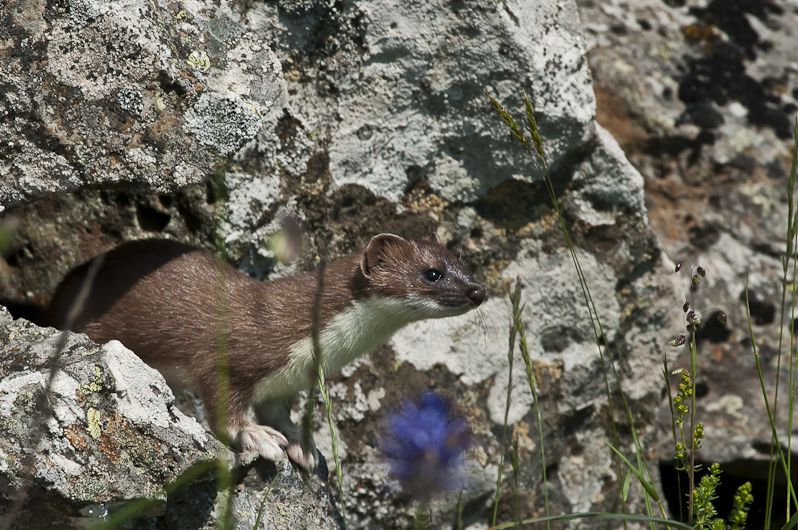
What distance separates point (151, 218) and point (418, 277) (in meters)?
1.02

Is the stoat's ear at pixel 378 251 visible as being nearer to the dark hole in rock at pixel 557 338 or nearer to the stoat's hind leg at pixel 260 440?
the stoat's hind leg at pixel 260 440

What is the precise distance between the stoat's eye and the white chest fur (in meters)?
0.09

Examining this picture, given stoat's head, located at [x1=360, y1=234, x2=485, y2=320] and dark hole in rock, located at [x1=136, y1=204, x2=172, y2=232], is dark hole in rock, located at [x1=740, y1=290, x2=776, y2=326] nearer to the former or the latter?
stoat's head, located at [x1=360, y1=234, x2=485, y2=320]

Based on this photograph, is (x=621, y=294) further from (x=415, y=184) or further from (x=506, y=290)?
(x=415, y=184)

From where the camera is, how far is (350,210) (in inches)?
167

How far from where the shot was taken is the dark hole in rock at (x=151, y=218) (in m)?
3.98

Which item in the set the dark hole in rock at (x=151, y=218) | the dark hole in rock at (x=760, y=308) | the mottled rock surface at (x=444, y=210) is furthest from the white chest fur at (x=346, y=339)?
the dark hole in rock at (x=760, y=308)

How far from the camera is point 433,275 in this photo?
4.01m

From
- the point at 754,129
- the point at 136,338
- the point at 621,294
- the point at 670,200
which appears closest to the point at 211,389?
the point at 136,338

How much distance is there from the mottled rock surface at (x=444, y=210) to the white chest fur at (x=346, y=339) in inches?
9.1

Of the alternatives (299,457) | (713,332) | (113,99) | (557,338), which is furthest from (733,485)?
(113,99)

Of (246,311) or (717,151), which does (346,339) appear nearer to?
(246,311)

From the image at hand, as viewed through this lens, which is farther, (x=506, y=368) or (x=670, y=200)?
(x=670, y=200)

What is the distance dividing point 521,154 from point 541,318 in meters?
0.70
